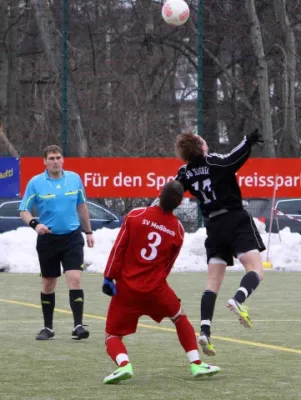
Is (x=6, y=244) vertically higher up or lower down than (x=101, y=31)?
lower down

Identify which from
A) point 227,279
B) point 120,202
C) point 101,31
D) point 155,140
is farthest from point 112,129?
point 227,279

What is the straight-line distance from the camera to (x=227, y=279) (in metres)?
19.5

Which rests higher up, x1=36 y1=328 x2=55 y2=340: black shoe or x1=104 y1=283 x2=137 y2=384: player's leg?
x1=104 y1=283 x2=137 y2=384: player's leg

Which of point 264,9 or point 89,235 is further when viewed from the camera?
point 264,9

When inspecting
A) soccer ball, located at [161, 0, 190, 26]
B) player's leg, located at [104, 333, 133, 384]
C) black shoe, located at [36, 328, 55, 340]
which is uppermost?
soccer ball, located at [161, 0, 190, 26]

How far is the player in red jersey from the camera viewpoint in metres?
7.94

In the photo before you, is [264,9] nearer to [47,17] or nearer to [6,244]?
[47,17]

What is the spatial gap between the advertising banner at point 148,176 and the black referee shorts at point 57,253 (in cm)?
1301

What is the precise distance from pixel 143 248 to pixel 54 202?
11.1ft

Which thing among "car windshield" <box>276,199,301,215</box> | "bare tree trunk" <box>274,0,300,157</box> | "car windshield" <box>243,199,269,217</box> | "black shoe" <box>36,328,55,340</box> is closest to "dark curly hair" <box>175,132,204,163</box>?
"black shoe" <box>36,328,55,340</box>

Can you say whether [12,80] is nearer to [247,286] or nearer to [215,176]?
[215,176]

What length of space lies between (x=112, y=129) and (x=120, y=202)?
356 inches

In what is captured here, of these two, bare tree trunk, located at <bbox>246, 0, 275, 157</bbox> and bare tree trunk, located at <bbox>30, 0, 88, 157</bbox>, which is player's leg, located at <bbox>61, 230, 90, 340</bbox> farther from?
bare tree trunk, located at <bbox>246, 0, 275, 157</bbox>

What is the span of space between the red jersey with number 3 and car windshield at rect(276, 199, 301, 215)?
58.0 ft
